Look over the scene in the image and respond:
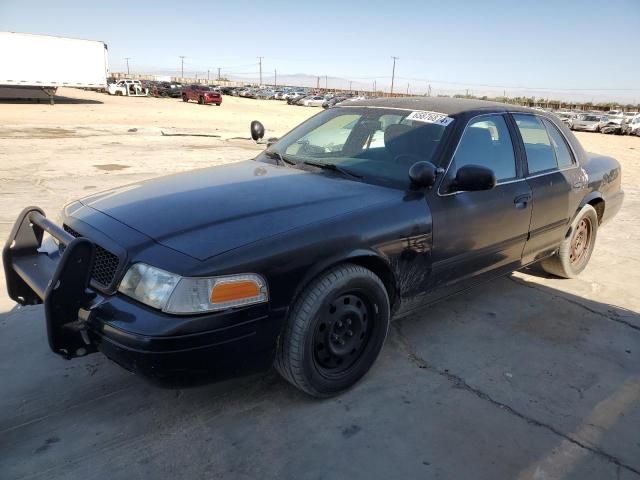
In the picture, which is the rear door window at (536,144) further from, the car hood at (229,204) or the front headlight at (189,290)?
the front headlight at (189,290)

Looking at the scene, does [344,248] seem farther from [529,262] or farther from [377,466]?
[529,262]

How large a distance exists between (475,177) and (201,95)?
4277 centimetres

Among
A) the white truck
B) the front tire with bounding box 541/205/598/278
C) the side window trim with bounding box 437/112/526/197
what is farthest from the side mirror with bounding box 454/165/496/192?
the white truck

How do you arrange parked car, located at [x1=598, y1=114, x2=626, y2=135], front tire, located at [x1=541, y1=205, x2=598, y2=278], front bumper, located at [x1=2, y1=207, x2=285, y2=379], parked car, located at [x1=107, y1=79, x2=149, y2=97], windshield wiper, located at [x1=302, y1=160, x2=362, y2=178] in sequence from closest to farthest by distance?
front bumper, located at [x1=2, y1=207, x2=285, y2=379] < windshield wiper, located at [x1=302, y1=160, x2=362, y2=178] < front tire, located at [x1=541, y1=205, x2=598, y2=278] < parked car, located at [x1=598, y1=114, x2=626, y2=135] < parked car, located at [x1=107, y1=79, x2=149, y2=97]

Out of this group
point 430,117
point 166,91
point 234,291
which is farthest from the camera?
point 166,91

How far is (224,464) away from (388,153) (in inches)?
83.6

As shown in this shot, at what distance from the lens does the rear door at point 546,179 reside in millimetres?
3791

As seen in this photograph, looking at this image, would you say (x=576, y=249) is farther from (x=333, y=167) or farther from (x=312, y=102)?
(x=312, y=102)

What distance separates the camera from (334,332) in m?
2.62

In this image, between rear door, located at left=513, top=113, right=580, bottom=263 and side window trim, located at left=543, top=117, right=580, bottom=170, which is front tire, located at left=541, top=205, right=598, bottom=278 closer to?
rear door, located at left=513, top=113, right=580, bottom=263

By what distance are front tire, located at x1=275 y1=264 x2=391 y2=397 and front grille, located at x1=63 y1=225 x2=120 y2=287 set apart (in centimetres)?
87

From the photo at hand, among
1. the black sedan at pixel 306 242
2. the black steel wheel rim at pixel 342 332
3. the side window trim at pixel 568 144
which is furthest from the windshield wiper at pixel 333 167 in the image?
the side window trim at pixel 568 144

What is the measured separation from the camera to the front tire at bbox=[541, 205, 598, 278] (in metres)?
4.47

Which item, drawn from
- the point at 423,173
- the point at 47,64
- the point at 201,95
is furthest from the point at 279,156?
the point at 201,95
